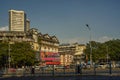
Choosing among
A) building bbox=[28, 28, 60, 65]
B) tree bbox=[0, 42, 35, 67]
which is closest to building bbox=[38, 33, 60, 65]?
building bbox=[28, 28, 60, 65]

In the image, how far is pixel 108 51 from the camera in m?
150

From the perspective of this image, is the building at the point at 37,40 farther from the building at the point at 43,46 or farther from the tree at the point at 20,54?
the tree at the point at 20,54

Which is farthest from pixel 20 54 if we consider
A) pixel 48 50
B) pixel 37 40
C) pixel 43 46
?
pixel 48 50

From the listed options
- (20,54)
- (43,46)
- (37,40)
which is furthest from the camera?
(43,46)

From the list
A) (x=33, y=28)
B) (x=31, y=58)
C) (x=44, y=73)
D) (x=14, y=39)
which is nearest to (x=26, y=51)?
(x=31, y=58)

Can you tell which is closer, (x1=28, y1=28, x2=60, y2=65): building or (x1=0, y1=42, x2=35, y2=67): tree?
(x1=0, y1=42, x2=35, y2=67): tree

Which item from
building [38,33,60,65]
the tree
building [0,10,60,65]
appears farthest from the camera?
building [38,33,60,65]

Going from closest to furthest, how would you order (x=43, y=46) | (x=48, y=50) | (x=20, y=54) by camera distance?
(x=20, y=54) → (x=43, y=46) → (x=48, y=50)

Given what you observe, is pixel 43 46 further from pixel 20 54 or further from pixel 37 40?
pixel 20 54

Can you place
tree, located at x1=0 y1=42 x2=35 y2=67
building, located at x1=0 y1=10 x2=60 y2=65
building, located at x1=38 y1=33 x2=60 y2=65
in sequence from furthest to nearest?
building, located at x1=38 y1=33 x2=60 y2=65 → building, located at x1=0 y1=10 x2=60 y2=65 → tree, located at x1=0 y1=42 x2=35 y2=67

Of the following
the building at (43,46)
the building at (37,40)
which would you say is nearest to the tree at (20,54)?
the building at (37,40)

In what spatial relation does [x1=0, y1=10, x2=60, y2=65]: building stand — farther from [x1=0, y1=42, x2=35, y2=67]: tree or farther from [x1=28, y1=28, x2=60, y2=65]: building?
[x1=0, y1=42, x2=35, y2=67]: tree

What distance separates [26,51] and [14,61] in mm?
5904

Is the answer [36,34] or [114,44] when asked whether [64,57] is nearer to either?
[114,44]
